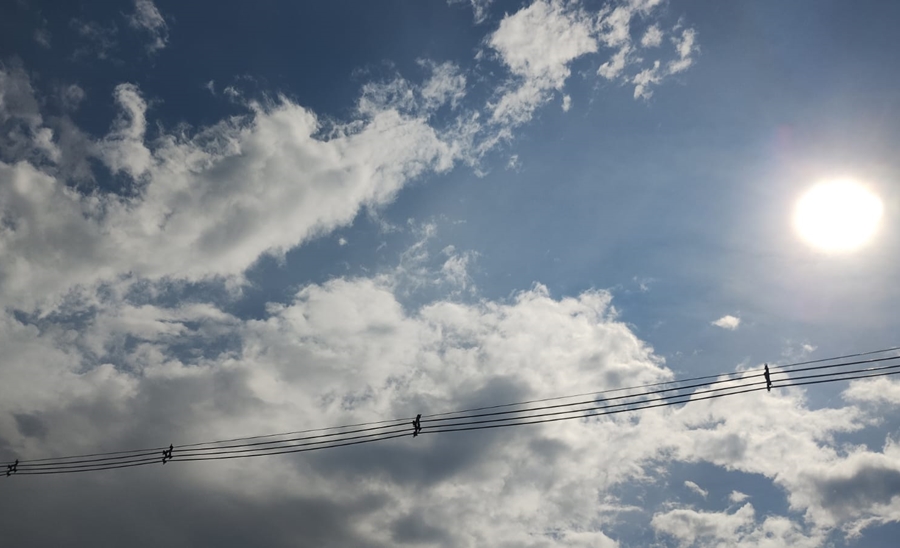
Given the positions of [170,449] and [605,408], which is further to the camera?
[170,449]

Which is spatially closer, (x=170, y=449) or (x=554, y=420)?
(x=554, y=420)

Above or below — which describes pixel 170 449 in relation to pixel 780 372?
above

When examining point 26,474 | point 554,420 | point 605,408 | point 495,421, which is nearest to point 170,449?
point 26,474

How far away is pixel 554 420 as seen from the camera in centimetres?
3491

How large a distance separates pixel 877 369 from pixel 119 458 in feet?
176

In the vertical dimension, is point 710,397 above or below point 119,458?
below

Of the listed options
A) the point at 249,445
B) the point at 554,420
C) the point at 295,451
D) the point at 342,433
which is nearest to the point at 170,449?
the point at 249,445

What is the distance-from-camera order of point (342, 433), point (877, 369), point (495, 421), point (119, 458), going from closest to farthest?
point (877, 369) < point (495, 421) < point (342, 433) < point (119, 458)

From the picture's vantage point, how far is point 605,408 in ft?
116

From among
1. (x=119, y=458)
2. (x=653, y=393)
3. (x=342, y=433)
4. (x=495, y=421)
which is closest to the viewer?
(x=653, y=393)

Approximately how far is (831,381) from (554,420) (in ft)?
47.6

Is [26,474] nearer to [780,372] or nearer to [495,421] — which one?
[495,421]

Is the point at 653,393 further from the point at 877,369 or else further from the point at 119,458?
the point at 119,458

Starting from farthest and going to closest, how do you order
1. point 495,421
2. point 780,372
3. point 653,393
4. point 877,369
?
1. point 495,421
2. point 653,393
3. point 780,372
4. point 877,369
